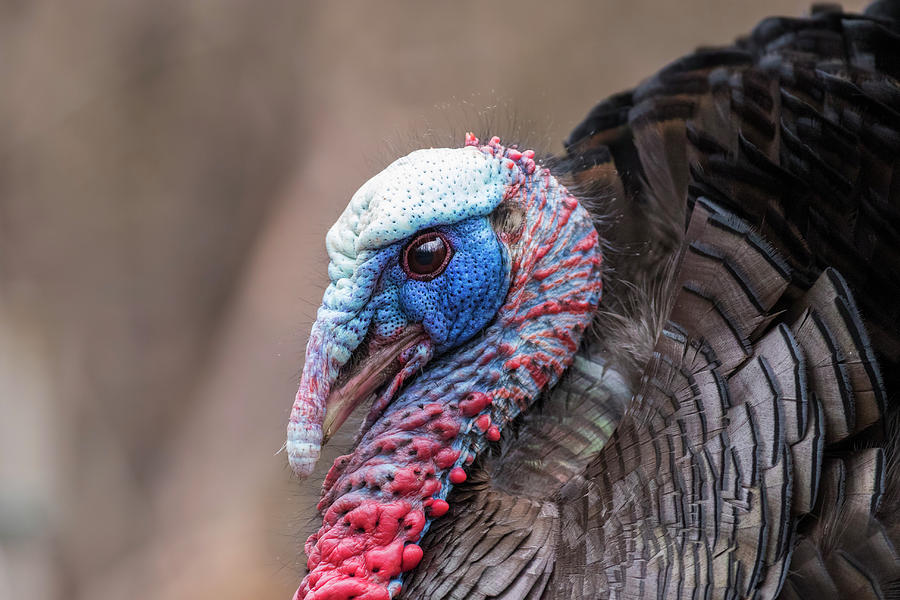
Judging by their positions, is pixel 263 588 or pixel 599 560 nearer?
pixel 599 560

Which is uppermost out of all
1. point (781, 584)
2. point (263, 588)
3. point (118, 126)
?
point (118, 126)

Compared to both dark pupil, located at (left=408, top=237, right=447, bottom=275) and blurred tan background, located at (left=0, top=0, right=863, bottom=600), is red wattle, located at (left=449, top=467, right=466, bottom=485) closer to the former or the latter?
dark pupil, located at (left=408, top=237, right=447, bottom=275)

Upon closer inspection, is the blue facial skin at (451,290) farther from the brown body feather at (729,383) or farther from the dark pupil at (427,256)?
the brown body feather at (729,383)

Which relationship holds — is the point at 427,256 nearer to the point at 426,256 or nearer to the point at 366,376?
the point at 426,256

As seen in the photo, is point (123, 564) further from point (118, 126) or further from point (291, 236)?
point (118, 126)

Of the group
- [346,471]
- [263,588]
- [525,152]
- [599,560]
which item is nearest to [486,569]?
[599,560]

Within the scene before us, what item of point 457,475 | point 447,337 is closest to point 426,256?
point 447,337

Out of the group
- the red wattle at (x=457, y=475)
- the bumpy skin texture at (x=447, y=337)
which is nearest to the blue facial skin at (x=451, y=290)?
the bumpy skin texture at (x=447, y=337)

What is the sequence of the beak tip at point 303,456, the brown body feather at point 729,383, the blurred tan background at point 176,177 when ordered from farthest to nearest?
the blurred tan background at point 176,177, the beak tip at point 303,456, the brown body feather at point 729,383
